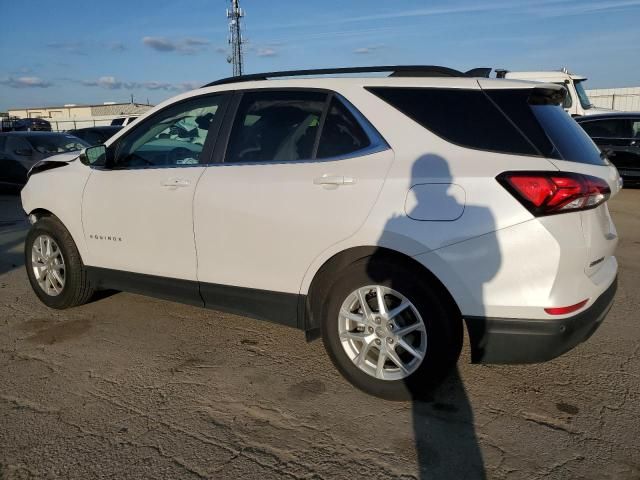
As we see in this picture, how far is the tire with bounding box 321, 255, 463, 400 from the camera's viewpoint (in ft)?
9.34

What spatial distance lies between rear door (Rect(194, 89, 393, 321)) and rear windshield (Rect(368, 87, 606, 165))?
1.01 feet

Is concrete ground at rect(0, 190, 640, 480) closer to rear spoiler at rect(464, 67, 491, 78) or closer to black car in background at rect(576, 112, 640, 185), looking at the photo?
rear spoiler at rect(464, 67, 491, 78)

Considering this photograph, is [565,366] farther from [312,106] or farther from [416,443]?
[312,106]

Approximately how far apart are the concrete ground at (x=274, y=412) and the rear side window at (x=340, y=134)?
56.7 inches

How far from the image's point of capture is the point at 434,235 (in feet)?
9.01

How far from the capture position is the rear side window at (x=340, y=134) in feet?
10.2

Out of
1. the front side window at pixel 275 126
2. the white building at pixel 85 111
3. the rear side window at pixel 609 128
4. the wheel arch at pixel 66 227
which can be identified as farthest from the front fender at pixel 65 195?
the white building at pixel 85 111

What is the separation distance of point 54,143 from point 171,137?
383 inches

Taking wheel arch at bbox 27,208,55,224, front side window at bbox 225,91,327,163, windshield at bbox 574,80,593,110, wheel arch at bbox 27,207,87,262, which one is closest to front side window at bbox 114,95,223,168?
front side window at bbox 225,91,327,163

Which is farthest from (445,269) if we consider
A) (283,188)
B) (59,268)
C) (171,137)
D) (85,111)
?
(85,111)

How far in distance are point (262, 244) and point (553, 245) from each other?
5.47ft

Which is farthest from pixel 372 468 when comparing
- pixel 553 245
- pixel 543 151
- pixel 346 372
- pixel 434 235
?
pixel 543 151

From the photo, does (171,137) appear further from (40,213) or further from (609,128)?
(609,128)

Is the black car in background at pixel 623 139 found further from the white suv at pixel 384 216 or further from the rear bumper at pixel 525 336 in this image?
the rear bumper at pixel 525 336
